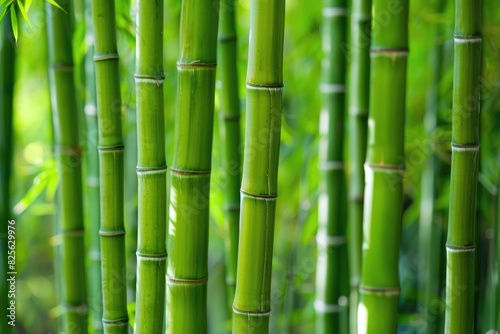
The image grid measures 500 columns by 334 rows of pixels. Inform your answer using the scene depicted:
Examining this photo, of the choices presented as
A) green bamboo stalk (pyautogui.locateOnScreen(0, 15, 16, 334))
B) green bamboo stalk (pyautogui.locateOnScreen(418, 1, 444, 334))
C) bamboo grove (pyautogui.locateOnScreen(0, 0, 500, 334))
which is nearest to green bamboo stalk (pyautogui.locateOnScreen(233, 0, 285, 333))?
bamboo grove (pyautogui.locateOnScreen(0, 0, 500, 334))

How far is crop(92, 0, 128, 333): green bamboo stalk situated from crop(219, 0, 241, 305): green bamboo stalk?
23 centimetres

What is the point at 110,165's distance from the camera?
0.80m

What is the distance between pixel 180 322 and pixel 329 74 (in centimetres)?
54

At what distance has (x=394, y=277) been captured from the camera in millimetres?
813

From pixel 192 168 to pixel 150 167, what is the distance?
0.18 feet

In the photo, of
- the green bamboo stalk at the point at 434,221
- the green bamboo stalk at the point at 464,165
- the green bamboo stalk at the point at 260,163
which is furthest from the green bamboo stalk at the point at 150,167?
the green bamboo stalk at the point at 434,221

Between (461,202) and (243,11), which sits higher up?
(243,11)

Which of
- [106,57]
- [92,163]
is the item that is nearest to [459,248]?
[106,57]

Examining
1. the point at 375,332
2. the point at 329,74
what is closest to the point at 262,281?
the point at 375,332

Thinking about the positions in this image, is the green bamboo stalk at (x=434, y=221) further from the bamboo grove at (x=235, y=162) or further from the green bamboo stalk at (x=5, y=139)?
the green bamboo stalk at (x=5, y=139)

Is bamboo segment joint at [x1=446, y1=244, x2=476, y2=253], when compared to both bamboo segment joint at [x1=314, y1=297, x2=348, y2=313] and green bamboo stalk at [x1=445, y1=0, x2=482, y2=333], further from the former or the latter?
bamboo segment joint at [x1=314, y1=297, x2=348, y2=313]

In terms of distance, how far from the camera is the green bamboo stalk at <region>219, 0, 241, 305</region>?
97cm

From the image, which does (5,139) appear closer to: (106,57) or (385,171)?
(106,57)

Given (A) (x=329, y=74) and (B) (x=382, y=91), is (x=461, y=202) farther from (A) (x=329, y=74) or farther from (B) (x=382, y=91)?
(A) (x=329, y=74)
